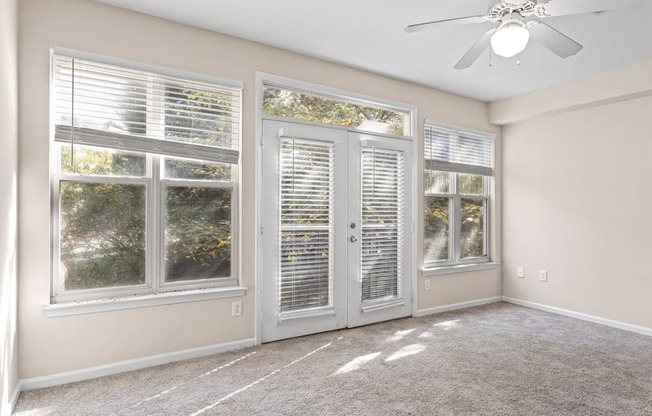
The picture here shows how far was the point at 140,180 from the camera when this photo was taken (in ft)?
9.39

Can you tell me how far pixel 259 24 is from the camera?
2.96 meters

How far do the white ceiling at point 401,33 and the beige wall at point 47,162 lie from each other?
0.45 ft

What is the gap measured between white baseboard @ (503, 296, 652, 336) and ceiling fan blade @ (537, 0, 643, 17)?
10.8 ft

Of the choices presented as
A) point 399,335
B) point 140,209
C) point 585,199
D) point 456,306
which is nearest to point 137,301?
point 140,209

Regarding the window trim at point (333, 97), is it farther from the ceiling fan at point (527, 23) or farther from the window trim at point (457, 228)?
the ceiling fan at point (527, 23)

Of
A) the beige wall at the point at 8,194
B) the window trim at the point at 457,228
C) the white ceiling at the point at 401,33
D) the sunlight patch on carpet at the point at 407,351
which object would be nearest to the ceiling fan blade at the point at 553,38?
the white ceiling at the point at 401,33

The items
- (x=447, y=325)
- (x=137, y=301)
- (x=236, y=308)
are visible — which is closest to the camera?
(x=137, y=301)

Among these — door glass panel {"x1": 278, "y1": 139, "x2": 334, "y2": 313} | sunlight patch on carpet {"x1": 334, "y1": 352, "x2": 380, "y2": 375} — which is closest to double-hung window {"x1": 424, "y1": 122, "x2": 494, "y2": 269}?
door glass panel {"x1": 278, "y1": 139, "x2": 334, "y2": 313}

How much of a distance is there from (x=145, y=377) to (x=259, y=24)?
2.70 meters

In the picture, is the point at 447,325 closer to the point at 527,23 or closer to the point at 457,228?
the point at 457,228

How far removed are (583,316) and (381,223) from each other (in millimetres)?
2470

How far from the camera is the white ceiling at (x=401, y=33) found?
268 centimetres

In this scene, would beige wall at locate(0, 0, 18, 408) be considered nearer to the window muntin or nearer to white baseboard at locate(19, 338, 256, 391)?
white baseboard at locate(19, 338, 256, 391)

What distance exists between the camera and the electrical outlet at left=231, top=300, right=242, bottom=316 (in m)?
3.17
